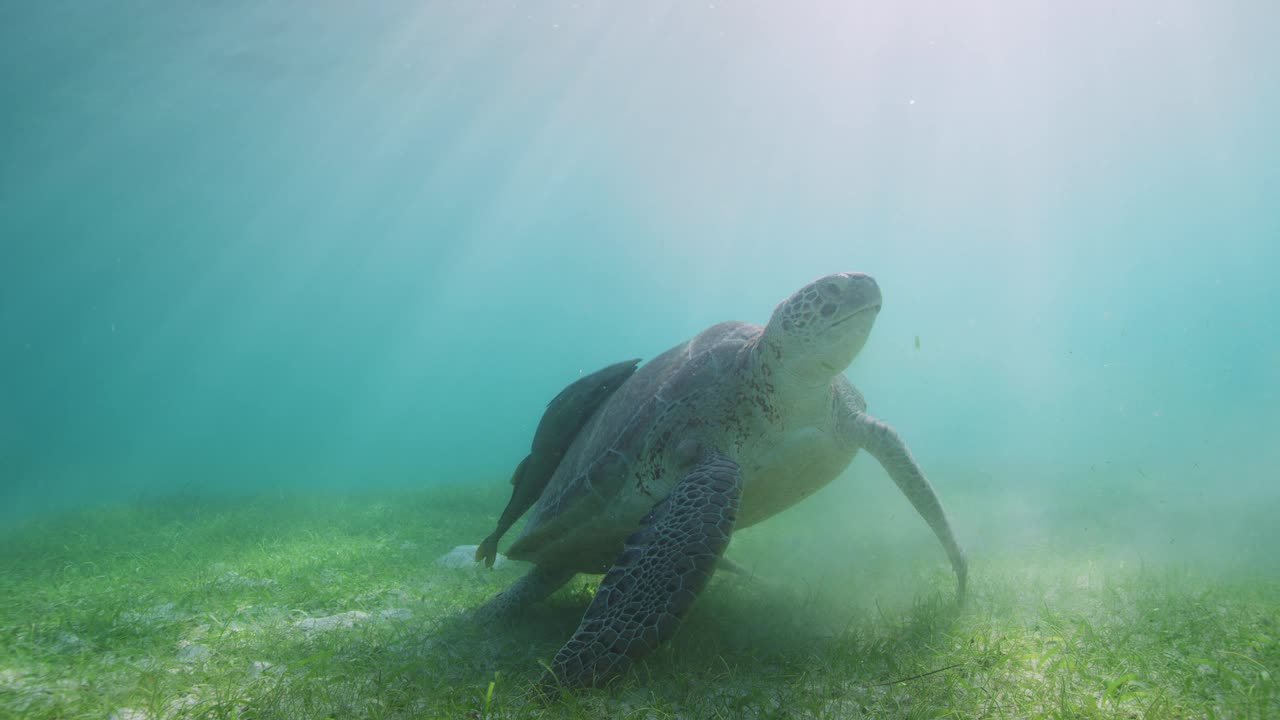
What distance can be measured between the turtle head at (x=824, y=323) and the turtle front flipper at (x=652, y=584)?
3.00 ft

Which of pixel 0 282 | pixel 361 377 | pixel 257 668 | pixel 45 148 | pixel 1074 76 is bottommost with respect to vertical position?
pixel 361 377

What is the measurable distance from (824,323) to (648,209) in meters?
57.8

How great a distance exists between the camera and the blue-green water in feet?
80.9

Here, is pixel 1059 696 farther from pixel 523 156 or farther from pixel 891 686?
pixel 523 156

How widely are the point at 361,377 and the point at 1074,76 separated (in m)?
123

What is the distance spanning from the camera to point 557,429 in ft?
15.1

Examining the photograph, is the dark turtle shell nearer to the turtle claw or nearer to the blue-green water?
the turtle claw

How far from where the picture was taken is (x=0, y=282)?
4859cm

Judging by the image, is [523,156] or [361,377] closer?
[523,156]

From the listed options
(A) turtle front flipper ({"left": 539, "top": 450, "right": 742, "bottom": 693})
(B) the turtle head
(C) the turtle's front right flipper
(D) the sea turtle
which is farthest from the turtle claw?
(B) the turtle head

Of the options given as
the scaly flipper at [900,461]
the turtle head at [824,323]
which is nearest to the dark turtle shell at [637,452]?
the turtle head at [824,323]

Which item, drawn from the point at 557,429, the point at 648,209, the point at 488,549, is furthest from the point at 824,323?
the point at 648,209

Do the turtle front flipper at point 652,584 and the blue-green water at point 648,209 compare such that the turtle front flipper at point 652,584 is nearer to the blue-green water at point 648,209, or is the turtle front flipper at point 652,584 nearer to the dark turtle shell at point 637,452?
the dark turtle shell at point 637,452

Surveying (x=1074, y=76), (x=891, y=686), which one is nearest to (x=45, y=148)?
(x=891, y=686)
